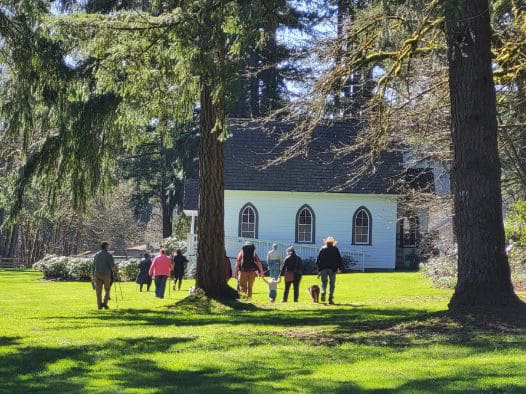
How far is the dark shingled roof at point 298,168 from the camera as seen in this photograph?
4050 cm

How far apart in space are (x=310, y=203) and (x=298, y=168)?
71.1 inches

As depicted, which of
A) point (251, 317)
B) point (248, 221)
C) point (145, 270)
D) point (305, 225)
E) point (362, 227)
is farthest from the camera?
point (362, 227)

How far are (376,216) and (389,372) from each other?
32.2 meters

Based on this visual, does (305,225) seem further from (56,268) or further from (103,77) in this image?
(103,77)

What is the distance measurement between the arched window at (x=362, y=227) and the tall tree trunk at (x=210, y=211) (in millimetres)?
21427

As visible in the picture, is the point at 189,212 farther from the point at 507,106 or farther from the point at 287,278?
the point at 507,106

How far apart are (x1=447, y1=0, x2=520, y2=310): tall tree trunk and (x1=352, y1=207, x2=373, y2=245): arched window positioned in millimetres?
28470

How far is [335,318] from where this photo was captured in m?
16.6

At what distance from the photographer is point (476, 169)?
12.7 metres

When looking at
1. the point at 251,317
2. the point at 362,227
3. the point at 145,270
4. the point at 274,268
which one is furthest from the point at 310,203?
the point at 251,317

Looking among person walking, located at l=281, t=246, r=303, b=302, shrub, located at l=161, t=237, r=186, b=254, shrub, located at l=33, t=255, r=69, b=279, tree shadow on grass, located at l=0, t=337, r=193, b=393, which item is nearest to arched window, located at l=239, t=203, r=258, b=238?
shrub, located at l=161, t=237, r=186, b=254

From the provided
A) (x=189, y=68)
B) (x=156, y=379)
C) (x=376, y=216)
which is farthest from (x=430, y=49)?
(x=376, y=216)

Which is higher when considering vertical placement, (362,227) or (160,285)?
(362,227)

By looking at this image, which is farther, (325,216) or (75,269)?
(325,216)
